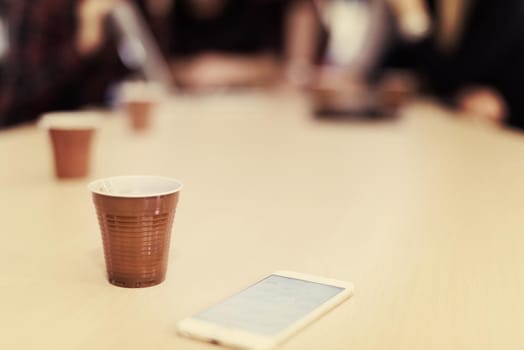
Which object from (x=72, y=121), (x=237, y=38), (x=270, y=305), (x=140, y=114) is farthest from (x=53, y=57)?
(x=237, y=38)

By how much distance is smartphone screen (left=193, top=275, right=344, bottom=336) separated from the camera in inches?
23.0

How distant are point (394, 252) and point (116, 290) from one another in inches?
14.2

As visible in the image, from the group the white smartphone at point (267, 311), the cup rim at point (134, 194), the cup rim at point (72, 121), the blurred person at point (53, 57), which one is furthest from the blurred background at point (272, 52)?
the white smartphone at point (267, 311)

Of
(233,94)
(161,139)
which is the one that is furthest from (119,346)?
(233,94)

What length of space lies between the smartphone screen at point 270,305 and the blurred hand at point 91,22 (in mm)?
1925

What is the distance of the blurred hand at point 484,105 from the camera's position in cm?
266

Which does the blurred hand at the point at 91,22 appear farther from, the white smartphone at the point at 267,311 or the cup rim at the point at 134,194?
the white smartphone at the point at 267,311

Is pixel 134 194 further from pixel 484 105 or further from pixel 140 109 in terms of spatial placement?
pixel 484 105

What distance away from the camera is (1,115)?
6.87 ft

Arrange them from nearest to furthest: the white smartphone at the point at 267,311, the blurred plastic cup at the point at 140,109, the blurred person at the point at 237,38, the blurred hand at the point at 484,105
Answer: the white smartphone at the point at 267,311
the blurred plastic cup at the point at 140,109
the blurred hand at the point at 484,105
the blurred person at the point at 237,38

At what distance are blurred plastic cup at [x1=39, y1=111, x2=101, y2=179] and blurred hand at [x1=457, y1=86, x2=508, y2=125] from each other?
5.68ft

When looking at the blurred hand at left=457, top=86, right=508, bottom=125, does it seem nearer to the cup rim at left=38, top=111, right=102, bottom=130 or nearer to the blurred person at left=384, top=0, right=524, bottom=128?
the blurred person at left=384, top=0, right=524, bottom=128

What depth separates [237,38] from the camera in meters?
4.18

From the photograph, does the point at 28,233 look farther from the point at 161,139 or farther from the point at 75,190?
the point at 161,139
